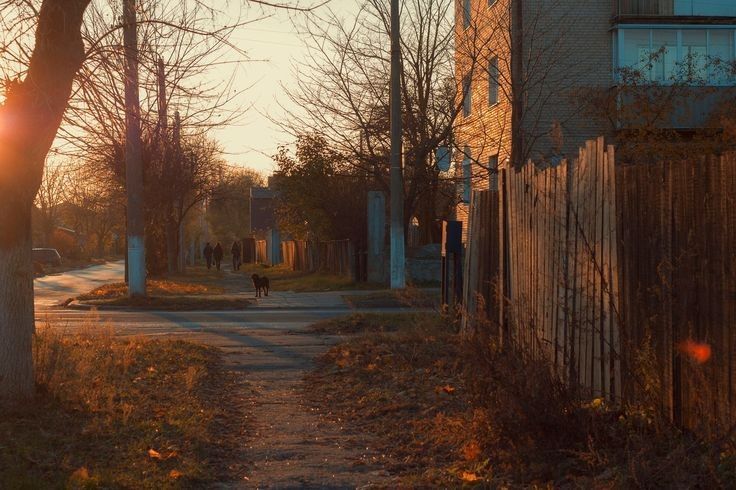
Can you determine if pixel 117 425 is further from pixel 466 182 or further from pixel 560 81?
pixel 466 182

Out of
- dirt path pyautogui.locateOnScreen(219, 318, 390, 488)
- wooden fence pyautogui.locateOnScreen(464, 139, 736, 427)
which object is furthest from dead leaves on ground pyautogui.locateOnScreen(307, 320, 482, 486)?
wooden fence pyautogui.locateOnScreen(464, 139, 736, 427)

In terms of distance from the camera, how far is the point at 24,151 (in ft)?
25.2

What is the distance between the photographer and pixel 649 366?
6.04 m

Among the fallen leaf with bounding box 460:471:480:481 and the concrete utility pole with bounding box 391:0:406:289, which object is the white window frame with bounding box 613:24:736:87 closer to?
the concrete utility pole with bounding box 391:0:406:289

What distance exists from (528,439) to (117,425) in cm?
324

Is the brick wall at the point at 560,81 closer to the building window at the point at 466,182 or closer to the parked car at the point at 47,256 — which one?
the building window at the point at 466,182

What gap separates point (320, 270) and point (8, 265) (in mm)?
31283

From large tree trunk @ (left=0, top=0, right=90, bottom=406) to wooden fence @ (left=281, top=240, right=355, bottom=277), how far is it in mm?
23234

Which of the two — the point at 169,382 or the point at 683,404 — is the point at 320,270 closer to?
the point at 169,382

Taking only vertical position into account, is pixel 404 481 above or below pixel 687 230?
below

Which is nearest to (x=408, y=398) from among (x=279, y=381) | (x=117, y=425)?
(x=279, y=381)

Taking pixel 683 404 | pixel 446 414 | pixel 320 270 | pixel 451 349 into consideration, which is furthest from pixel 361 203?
pixel 683 404

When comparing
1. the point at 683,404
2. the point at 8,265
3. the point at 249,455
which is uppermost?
the point at 8,265

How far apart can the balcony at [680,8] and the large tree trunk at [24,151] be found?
2406 centimetres
